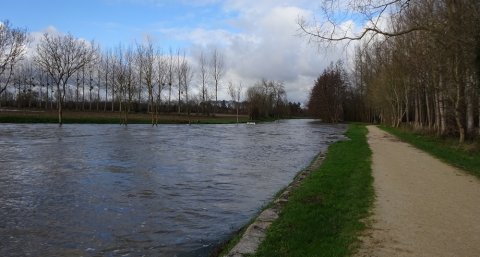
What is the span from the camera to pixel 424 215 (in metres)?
8.20

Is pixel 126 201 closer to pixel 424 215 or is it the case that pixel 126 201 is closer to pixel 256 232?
pixel 256 232

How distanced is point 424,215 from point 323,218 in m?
1.82

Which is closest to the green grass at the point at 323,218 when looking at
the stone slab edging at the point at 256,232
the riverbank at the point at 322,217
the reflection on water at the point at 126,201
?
the riverbank at the point at 322,217

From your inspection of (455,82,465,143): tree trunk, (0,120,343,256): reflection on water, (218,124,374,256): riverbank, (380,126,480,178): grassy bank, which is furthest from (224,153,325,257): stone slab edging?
(455,82,465,143): tree trunk

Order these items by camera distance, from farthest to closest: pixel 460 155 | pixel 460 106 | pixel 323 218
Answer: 1. pixel 460 106
2. pixel 460 155
3. pixel 323 218

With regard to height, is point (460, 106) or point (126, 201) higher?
point (460, 106)

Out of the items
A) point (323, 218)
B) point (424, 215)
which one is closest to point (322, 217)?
point (323, 218)

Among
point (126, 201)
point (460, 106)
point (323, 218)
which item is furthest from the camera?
point (460, 106)

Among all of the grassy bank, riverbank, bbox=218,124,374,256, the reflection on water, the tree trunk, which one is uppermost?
the tree trunk

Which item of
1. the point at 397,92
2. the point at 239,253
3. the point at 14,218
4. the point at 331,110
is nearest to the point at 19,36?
the point at 397,92

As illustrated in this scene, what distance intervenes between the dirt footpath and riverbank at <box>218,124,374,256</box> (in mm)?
283

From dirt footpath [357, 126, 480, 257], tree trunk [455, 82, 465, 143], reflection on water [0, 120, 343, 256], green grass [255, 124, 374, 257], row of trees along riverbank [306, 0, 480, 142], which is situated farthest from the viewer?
tree trunk [455, 82, 465, 143]

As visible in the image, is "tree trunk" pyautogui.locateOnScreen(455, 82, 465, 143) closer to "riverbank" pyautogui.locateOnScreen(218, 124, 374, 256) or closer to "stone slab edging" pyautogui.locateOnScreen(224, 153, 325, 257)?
"riverbank" pyautogui.locateOnScreen(218, 124, 374, 256)

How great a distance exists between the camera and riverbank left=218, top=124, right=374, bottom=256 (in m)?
6.46
